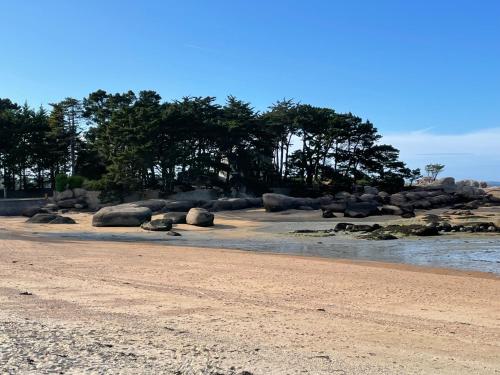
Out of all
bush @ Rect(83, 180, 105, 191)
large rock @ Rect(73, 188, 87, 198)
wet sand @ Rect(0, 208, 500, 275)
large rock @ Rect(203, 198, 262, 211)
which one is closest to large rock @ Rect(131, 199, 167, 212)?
large rock @ Rect(203, 198, 262, 211)

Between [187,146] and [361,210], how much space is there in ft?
60.9

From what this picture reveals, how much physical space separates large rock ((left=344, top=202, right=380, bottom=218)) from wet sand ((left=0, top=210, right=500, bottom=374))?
21.0 meters

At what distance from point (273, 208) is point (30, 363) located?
117 feet

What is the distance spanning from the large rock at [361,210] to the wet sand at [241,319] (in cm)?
2099

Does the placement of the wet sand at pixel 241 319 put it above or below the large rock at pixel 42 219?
below

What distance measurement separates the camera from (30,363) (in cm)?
473

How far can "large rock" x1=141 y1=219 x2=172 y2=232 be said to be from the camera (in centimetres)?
2792

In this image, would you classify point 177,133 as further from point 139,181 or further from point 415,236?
point 415,236

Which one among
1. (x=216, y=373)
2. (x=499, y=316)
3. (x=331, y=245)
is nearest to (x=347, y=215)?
(x=331, y=245)

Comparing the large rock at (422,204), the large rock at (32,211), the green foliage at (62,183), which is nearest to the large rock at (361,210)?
the large rock at (422,204)

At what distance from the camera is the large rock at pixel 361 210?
1382 inches

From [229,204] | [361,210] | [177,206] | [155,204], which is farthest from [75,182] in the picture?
[361,210]

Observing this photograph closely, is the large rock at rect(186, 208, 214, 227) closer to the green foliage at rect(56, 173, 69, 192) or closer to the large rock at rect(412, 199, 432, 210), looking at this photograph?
the green foliage at rect(56, 173, 69, 192)

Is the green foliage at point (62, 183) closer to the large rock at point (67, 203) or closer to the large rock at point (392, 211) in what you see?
the large rock at point (67, 203)
